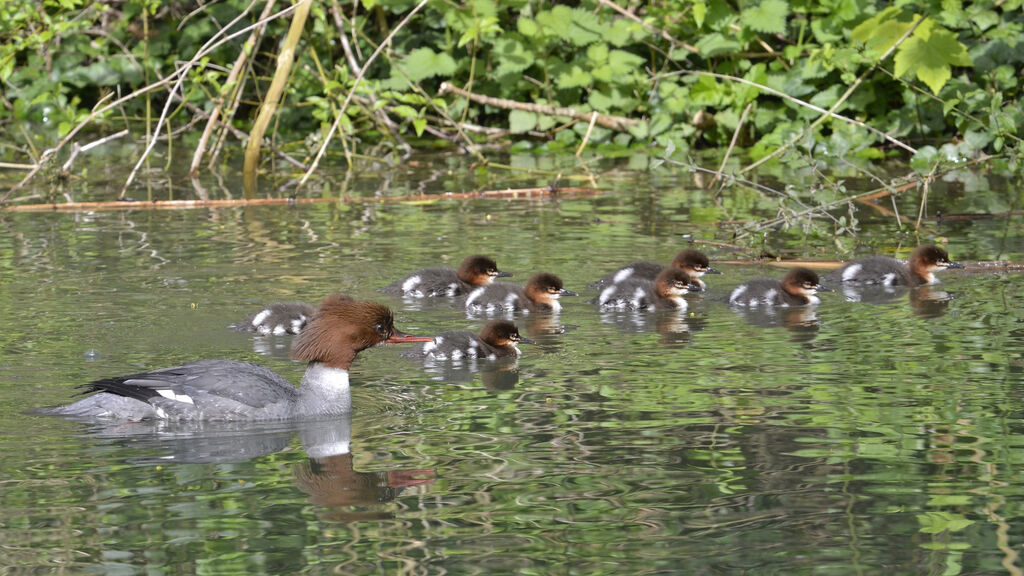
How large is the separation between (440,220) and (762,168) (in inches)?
152

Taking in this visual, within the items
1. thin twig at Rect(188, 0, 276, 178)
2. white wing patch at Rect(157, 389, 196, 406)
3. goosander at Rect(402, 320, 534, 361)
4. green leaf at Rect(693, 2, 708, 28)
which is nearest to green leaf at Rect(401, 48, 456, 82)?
thin twig at Rect(188, 0, 276, 178)

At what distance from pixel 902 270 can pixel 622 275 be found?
156 cm

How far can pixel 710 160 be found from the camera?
1441 centimetres

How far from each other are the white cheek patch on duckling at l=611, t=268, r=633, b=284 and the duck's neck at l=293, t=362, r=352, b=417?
111 inches

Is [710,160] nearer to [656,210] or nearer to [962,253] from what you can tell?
[656,210]

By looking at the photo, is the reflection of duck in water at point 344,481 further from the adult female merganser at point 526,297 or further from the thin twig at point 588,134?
the thin twig at point 588,134

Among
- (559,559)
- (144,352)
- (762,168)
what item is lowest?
(559,559)

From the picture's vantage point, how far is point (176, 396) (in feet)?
18.7

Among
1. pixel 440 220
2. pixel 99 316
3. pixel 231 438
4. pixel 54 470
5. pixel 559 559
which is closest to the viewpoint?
pixel 559 559

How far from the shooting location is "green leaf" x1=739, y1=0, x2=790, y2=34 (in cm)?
1448

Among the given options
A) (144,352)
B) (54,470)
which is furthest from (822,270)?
(54,470)

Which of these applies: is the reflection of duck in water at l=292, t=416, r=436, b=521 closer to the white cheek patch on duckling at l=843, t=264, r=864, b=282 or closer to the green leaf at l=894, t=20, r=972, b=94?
the white cheek patch on duckling at l=843, t=264, r=864, b=282

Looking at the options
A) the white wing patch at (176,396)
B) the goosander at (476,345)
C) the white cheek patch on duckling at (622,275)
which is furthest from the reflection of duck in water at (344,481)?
the white cheek patch on duckling at (622,275)

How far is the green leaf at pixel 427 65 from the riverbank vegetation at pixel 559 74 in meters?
0.02
